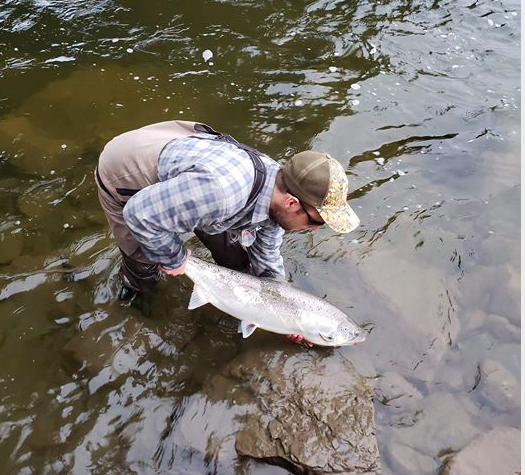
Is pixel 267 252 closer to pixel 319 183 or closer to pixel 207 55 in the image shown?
pixel 319 183

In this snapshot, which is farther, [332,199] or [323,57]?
[323,57]

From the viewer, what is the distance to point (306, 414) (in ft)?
12.0

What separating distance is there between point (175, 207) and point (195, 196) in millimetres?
151

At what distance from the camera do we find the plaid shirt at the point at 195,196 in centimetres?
298

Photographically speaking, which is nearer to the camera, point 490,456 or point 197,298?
point 490,456

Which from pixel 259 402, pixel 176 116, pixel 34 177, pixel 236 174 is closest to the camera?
pixel 236 174

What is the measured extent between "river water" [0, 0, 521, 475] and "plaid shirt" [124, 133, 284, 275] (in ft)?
Answer: 4.22

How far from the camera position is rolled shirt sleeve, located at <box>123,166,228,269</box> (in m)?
2.97

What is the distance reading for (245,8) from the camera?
28.3 ft

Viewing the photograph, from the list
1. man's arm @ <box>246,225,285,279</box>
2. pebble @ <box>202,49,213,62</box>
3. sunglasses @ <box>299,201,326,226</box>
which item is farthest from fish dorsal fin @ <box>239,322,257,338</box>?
pebble @ <box>202,49,213,62</box>

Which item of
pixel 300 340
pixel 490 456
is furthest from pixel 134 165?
pixel 490 456

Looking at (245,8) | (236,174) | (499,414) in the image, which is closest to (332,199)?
(236,174)

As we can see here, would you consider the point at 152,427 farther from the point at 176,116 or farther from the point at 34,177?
the point at 176,116

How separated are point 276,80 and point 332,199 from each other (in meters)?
4.59
